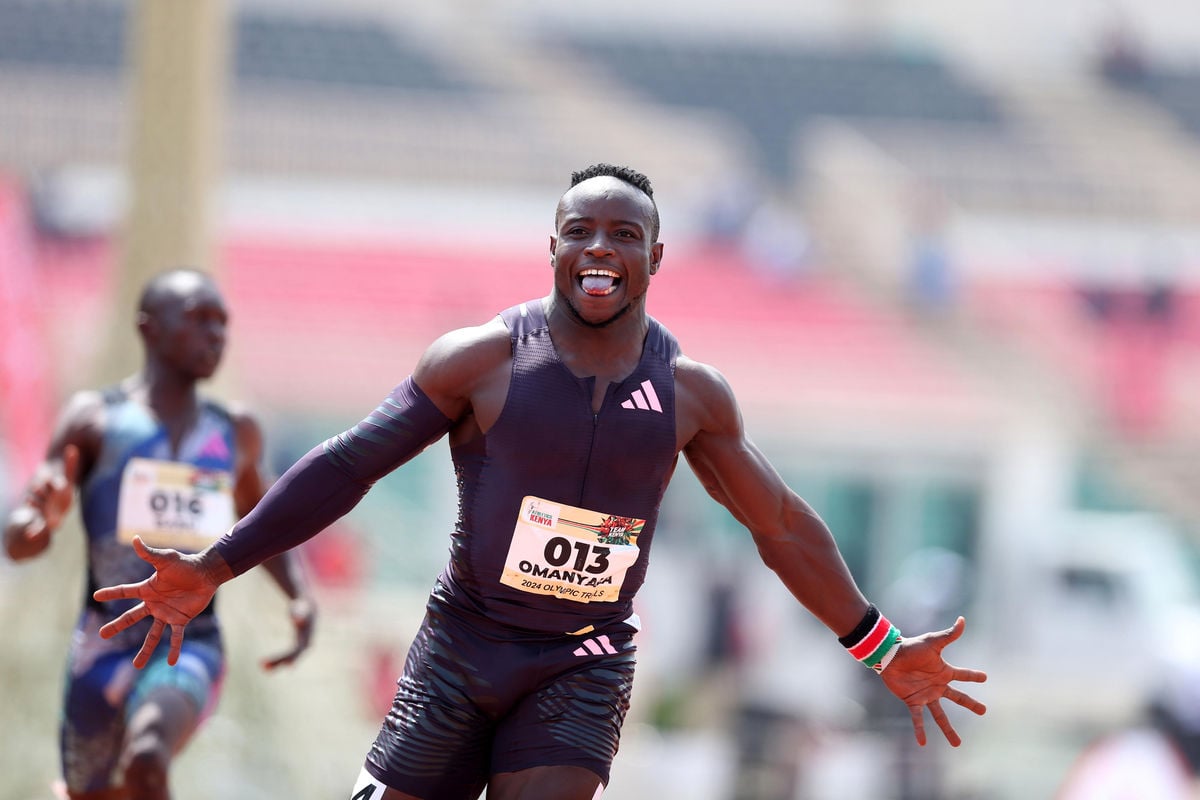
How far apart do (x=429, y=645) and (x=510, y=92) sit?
2275cm

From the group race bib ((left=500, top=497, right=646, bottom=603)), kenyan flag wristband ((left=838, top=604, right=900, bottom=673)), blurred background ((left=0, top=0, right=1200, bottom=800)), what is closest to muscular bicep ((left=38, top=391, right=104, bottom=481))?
race bib ((left=500, top=497, right=646, bottom=603))

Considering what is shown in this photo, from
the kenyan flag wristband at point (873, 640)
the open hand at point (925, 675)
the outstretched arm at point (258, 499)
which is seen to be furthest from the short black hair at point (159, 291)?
the open hand at point (925, 675)

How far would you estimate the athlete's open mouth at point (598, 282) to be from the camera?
3504mm

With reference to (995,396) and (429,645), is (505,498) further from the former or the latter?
(995,396)

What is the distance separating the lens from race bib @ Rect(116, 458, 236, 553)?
4.99 metres

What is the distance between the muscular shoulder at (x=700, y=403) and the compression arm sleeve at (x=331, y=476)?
0.51 metres

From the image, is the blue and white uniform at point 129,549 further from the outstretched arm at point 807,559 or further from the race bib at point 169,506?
the outstretched arm at point 807,559

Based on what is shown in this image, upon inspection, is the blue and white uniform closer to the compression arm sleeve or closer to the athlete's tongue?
the compression arm sleeve

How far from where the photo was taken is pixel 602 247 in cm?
347

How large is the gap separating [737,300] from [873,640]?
17623 mm

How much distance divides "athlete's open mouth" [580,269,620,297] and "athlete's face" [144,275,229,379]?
2.02 metres

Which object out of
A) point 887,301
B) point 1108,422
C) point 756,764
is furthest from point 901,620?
point 887,301

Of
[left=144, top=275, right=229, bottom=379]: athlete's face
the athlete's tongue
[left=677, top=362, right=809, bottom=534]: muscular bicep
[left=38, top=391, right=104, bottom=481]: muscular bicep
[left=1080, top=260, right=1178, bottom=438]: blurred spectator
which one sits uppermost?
[left=1080, top=260, right=1178, bottom=438]: blurred spectator

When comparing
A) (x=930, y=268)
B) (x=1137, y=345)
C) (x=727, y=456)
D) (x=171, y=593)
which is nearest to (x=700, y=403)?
(x=727, y=456)
